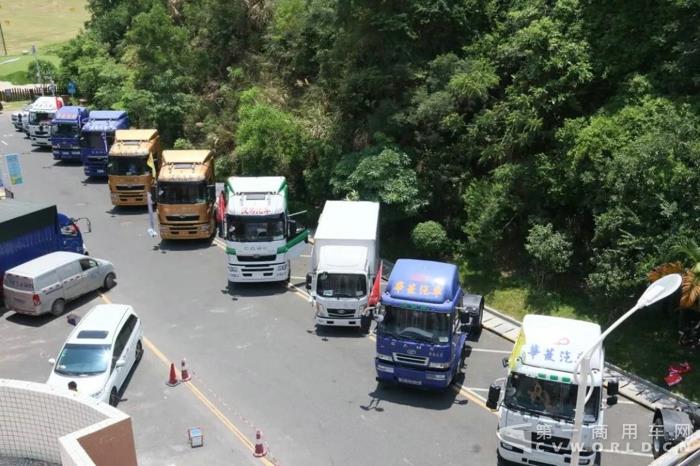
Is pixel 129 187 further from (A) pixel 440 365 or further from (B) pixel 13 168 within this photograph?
(A) pixel 440 365

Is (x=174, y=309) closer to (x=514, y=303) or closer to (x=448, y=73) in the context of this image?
(x=514, y=303)

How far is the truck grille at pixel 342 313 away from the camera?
69.7 ft

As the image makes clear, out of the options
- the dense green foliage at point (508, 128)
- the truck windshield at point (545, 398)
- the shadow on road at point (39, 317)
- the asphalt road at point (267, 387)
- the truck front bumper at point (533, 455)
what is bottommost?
the shadow on road at point (39, 317)

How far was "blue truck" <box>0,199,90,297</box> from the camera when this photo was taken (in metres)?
23.5

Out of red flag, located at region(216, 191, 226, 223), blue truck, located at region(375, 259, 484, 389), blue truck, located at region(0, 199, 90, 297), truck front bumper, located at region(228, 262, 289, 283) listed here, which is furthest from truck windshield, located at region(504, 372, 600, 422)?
blue truck, located at region(0, 199, 90, 297)

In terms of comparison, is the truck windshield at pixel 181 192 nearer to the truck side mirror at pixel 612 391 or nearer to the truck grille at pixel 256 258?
the truck grille at pixel 256 258

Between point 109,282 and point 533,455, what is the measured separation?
57.0 ft

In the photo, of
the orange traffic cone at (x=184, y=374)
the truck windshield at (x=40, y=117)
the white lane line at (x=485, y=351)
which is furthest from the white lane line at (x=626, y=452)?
the truck windshield at (x=40, y=117)

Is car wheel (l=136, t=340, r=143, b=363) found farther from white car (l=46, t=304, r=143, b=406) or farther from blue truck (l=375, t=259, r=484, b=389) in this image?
blue truck (l=375, t=259, r=484, b=389)

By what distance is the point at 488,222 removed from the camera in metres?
24.1

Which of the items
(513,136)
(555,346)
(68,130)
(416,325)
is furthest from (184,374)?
(68,130)

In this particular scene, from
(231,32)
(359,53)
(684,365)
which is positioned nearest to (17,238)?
(359,53)

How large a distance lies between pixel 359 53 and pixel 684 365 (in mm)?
19018

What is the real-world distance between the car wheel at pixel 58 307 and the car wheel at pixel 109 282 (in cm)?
194
